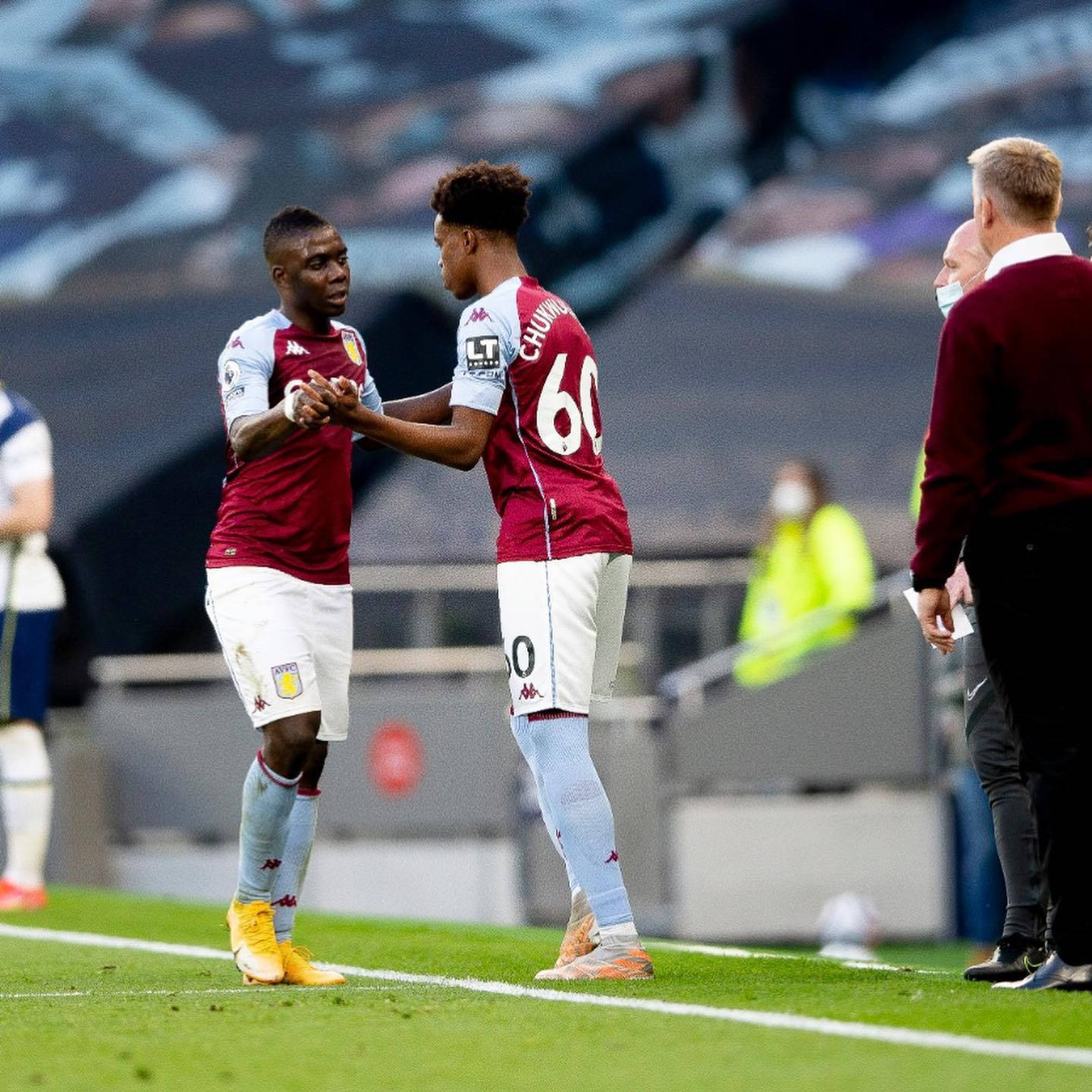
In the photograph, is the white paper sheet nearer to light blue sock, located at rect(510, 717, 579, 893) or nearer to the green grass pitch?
the green grass pitch

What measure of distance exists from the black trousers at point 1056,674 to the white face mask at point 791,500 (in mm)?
6625

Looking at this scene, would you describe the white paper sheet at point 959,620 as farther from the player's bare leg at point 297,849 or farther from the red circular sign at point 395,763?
the red circular sign at point 395,763

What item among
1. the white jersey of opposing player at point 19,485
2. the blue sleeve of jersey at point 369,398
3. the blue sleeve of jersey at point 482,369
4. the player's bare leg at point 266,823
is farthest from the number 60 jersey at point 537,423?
the white jersey of opposing player at point 19,485


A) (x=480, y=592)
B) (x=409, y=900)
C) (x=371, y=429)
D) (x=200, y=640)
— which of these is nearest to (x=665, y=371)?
(x=480, y=592)

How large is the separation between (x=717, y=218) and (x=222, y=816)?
9.24m

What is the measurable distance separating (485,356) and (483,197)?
456 millimetres

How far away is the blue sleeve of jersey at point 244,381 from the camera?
17.9ft

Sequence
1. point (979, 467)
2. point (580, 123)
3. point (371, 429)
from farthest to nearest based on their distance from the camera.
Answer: point (580, 123) < point (371, 429) < point (979, 467)

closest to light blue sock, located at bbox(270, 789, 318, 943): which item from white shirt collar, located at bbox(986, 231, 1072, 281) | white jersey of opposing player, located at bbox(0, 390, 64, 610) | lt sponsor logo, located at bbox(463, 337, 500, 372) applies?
lt sponsor logo, located at bbox(463, 337, 500, 372)

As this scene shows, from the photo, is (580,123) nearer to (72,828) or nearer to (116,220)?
(116,220)

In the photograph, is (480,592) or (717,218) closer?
(480,592)

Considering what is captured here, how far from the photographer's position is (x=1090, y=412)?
480cm

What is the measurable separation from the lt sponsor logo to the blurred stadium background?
21.8 ft

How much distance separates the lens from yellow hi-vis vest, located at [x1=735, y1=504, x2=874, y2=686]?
11.6 m
